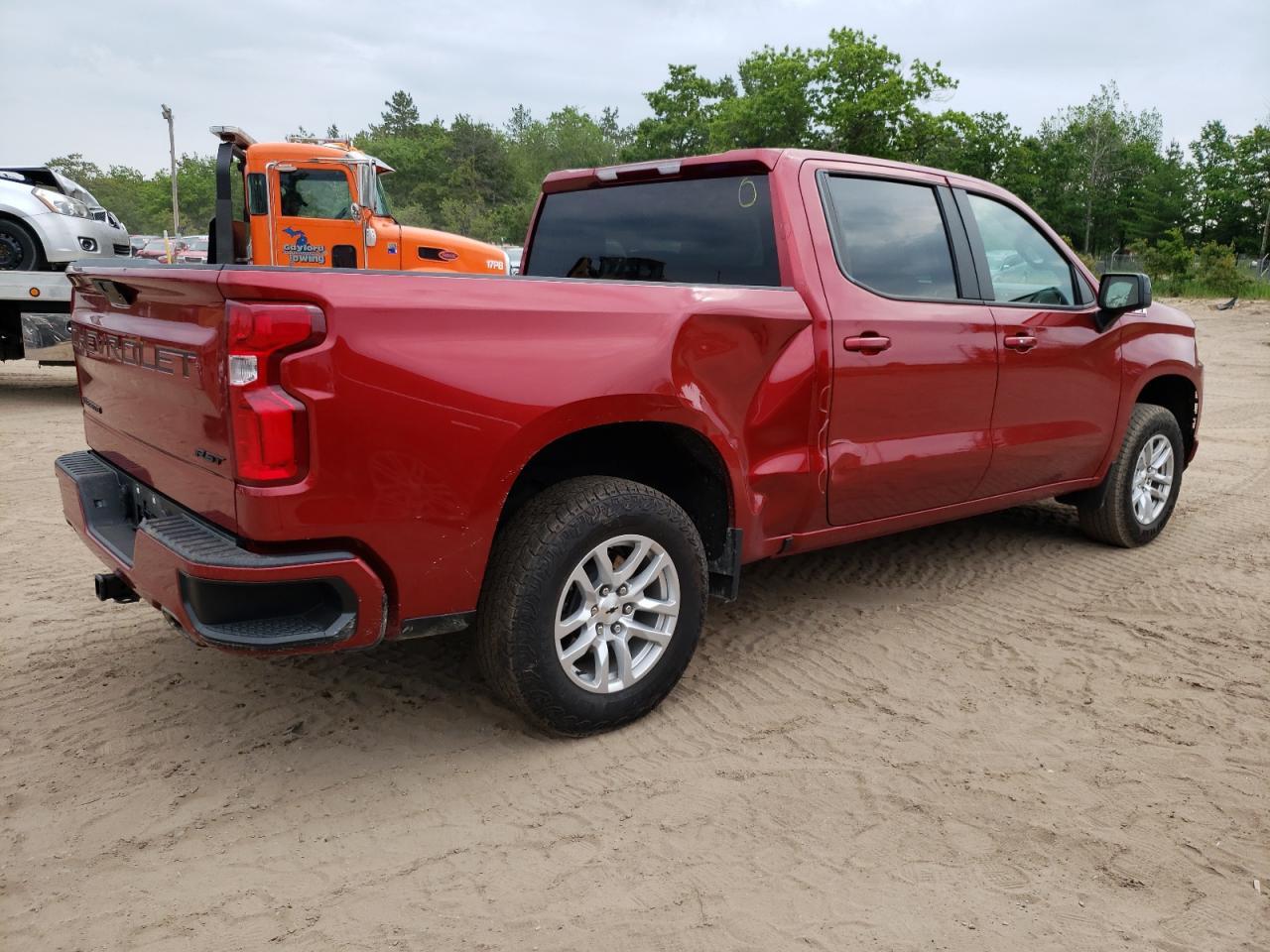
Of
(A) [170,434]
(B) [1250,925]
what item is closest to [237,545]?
(A) [170,434]

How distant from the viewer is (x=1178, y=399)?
575 cm

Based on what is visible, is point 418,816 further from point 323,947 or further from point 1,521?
point 1,521

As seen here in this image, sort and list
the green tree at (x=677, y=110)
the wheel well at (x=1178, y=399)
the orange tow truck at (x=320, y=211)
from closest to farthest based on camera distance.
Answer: the wheel well at (x=1178, y=399)
the orange tow truck at (x=320, y=211)
the green tree at (x=677, y=110)

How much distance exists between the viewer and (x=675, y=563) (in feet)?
10.7

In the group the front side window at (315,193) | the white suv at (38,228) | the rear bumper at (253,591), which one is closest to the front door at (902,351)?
the rear bumper at (253,591)

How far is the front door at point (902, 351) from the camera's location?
3.72m

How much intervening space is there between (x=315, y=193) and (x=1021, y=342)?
8.85m

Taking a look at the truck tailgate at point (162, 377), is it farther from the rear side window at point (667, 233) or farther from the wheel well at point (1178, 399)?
the wheel well at point (1178, 399)

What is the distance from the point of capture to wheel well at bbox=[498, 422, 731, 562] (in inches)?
129

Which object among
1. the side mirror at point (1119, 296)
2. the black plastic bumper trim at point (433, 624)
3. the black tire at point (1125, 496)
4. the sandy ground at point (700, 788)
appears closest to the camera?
the sandy ground at point (700, 788)

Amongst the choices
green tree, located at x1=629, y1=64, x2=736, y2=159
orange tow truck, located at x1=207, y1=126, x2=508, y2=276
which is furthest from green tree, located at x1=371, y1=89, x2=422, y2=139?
orange tow truck, located at x1=207, y1=126, x2=508, y2=276

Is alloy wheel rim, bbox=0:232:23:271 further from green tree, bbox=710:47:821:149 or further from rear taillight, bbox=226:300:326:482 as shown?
green tree, bbox=710:47:821:149

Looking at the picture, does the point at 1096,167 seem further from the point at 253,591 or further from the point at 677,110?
the point at 253,591

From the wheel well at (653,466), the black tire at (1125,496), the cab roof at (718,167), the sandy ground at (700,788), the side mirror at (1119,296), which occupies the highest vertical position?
the cab roof at (718,167)
